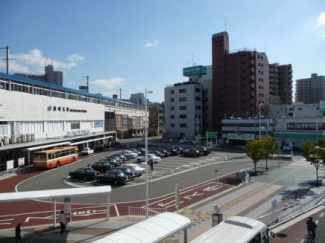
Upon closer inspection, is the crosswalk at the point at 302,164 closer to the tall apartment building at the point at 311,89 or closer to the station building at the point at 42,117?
the station building at the point at 42,117

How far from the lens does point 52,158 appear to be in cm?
4031

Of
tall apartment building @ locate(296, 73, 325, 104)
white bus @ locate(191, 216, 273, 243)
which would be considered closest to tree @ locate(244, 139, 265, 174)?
white bus @ locate(191, 216, 273, 243)

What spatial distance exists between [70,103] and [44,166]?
2163 centimetres

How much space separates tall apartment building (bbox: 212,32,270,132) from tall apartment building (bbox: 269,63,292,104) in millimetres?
21550

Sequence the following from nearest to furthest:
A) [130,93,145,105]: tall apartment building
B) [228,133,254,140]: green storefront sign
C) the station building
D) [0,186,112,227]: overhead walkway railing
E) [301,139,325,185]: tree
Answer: [0,186,112,227]: overhead walkway railing < [301,139,325,185]: tree < the station building < [228,133,254,140]: green storefront sign < [130,93,145,105]: tall apartment building

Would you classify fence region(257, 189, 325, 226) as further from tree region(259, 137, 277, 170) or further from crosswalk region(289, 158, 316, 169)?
crosswalk region(289, 158, 316, 169)

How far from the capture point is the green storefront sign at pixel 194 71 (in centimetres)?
9406

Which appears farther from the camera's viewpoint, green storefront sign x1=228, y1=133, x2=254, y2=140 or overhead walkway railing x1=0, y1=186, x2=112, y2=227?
green storefront sign x1=228, y1=133, x2=254, y2=140

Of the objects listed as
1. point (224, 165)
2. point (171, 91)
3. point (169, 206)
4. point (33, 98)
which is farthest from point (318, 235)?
point (171, 91)

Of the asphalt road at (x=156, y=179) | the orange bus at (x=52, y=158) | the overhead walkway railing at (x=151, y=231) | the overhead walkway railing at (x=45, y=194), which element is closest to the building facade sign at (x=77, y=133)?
the orange bus at (x=52, y=158)

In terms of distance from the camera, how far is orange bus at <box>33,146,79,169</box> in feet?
128

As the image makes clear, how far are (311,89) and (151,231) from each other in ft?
542

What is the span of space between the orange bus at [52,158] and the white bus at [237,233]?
107ft

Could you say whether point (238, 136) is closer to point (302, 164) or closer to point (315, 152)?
point (302, 164)
